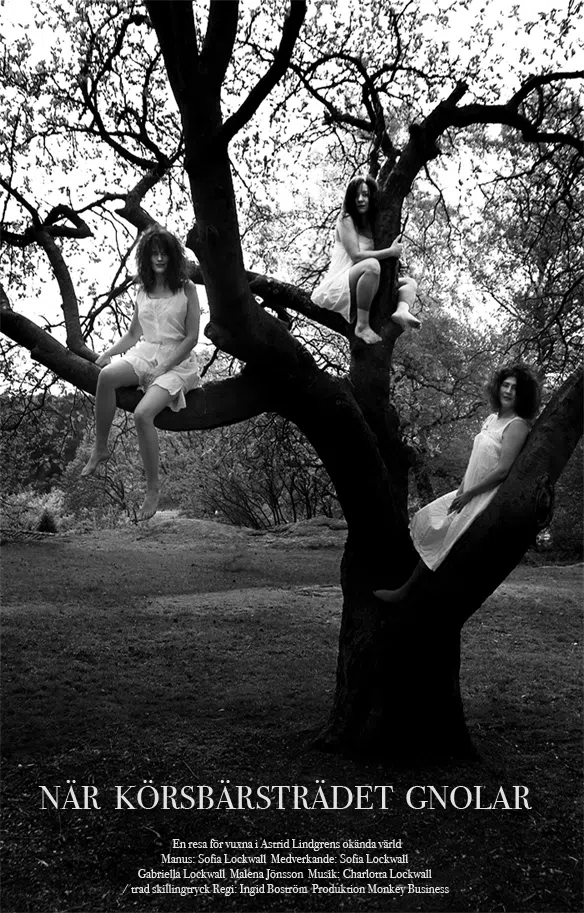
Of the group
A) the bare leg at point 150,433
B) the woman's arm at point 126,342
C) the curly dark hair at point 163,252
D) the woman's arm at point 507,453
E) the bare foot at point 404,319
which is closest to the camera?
the bare leg at point 150,433

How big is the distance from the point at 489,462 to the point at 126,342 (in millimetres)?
2296

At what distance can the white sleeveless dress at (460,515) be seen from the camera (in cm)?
408

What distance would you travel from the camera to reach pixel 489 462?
4.11m

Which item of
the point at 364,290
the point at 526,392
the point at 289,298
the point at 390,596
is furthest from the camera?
the point at 289,298

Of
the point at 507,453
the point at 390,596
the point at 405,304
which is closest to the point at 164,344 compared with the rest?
the point at 405,304

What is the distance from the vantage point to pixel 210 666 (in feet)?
23.6

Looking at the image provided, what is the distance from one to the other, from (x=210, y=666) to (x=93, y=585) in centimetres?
396

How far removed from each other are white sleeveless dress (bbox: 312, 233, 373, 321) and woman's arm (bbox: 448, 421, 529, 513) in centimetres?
151

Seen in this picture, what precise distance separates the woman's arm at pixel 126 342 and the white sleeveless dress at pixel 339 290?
1283mm

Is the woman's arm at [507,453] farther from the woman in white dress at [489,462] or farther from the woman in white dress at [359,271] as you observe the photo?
the woman in white dress at [359,271]

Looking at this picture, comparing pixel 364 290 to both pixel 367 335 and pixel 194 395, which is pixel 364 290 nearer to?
pixel 367 335

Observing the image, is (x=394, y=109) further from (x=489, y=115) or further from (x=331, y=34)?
(x=489, y=115)

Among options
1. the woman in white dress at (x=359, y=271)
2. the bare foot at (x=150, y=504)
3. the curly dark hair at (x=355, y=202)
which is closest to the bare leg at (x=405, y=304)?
the woman in white dress at (x=359, y=271)

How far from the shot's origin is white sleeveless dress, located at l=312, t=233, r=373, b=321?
487cm
